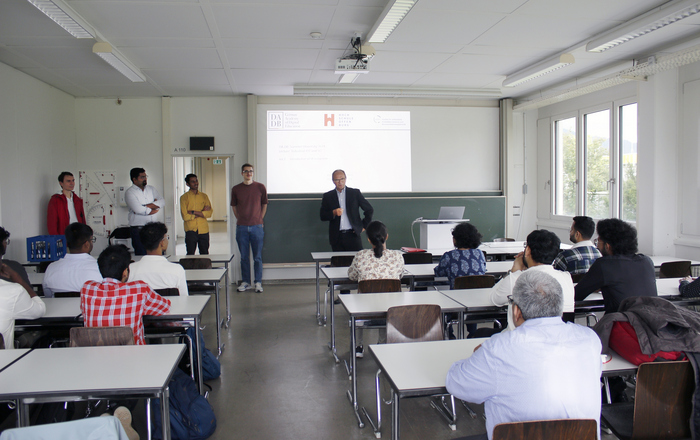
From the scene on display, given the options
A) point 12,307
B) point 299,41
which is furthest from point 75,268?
point 299,41

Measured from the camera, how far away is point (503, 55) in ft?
17.7

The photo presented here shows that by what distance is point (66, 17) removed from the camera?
3842mm

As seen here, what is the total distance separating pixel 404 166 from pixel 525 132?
2267 millimetres

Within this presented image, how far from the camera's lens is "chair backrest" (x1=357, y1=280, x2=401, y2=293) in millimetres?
3477

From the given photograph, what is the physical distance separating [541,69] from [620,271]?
11.5ft

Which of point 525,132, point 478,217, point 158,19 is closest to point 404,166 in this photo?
point 478,217

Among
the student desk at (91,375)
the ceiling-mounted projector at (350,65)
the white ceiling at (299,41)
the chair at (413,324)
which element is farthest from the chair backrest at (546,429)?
the ceiling-mounted projector at (350,65)

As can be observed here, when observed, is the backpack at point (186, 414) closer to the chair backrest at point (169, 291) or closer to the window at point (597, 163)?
the chair backrest at point (169, 291)

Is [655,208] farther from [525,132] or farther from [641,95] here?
[525,132]

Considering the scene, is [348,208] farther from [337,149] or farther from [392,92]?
[392,92]

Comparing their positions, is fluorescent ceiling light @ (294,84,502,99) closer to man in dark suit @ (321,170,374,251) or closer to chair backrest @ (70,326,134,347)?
man in dark suit @ (321,170,374,251)

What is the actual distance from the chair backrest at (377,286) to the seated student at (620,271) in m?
1.29

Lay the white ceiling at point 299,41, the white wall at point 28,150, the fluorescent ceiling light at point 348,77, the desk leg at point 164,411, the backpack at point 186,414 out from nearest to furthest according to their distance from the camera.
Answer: the desk leg at point 164,411, the backpack at point 186,414, the white ceiling at point 299,41, the white wall at point 28,150, the fluorescent ceiling light at point 348,77

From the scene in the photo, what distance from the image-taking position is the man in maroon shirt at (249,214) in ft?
21.7
